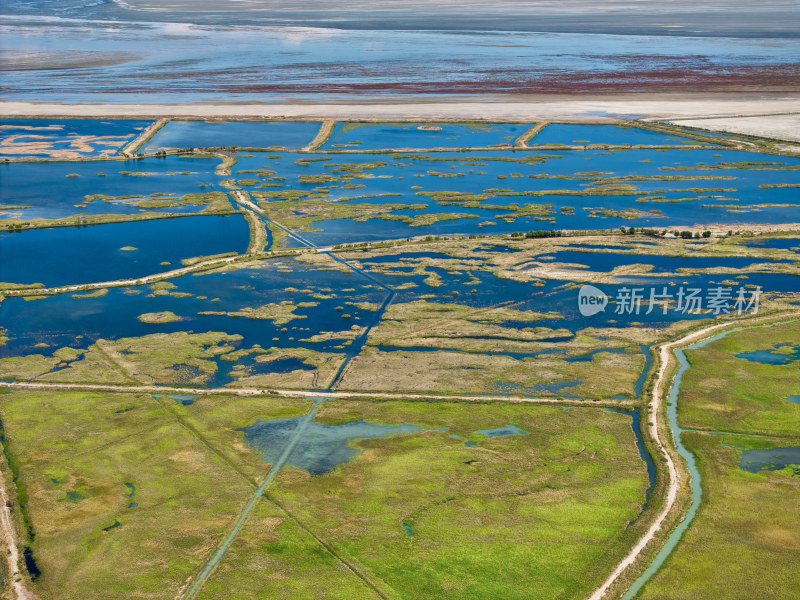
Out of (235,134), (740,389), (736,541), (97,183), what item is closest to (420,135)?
(235,134)

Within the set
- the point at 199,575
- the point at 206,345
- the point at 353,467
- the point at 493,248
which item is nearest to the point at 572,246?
the point at 493,248

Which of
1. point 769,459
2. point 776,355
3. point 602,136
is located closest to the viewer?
point 769,459

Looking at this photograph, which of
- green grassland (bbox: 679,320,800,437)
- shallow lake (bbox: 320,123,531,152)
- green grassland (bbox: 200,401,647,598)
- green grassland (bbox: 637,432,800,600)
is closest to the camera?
green grassland (bbox: 637,432,800,600)

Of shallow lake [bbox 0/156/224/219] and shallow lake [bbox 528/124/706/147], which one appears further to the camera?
shallow lake [bbox 528/124/706/147]

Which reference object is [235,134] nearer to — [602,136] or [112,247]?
[112,247]

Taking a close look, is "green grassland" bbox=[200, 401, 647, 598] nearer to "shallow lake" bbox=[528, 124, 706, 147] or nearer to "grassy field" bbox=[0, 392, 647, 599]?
"grassy field" bbox=[0, 392, 647, 599]

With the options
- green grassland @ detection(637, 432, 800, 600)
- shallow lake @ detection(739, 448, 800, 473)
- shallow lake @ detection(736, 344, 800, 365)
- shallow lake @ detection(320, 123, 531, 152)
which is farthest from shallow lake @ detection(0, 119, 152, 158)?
green grassland @ detection(637, 432, 800, 600)

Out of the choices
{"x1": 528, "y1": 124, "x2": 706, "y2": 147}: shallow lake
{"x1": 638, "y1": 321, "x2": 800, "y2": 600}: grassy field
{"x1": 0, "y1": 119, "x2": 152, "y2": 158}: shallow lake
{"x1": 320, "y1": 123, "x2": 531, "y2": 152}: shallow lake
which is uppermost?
{"x1": 528, "y1": 124, "x2": 706, "y2": 147}: shallow lake

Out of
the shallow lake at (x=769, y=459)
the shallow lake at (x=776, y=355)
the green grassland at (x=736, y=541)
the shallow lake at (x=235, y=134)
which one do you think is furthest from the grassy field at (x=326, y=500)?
the shallow lake at (x=235, y=134)
